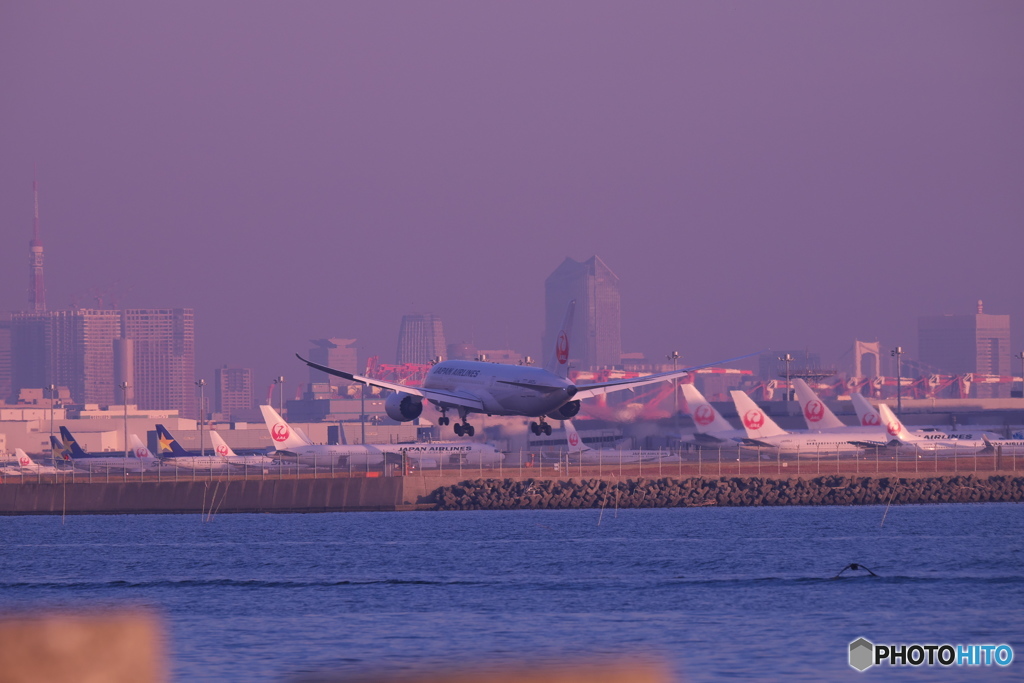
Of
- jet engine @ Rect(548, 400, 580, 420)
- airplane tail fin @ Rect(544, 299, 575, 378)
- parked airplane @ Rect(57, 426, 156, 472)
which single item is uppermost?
airplane tail fin @ Rect(544, 299, 575, 378)

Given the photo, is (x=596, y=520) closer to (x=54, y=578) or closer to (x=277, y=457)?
(x=54, y=578)

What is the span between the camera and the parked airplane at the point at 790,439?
457 ft

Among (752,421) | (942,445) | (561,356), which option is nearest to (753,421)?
(752,421)

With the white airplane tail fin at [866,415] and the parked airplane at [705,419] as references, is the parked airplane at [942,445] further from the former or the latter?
the parked airplane at [705,419]

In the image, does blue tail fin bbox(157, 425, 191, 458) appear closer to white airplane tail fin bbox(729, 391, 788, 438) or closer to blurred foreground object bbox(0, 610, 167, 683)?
white airplane tail fin bbox(729, 391, 788, 438)

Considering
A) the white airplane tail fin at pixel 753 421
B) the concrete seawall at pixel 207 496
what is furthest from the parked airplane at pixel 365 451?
the concrete seawall at pixel 207 496

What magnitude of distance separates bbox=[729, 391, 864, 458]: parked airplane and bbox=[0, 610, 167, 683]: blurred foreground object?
134222mm

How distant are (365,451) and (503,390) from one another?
243ft

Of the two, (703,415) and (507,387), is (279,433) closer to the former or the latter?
(703,415)

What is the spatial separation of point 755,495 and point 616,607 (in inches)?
2397

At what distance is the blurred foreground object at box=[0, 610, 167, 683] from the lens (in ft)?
10.4

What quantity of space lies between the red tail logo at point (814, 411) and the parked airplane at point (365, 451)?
39406 mm

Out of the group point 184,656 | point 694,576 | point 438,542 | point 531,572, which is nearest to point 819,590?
point 694,576

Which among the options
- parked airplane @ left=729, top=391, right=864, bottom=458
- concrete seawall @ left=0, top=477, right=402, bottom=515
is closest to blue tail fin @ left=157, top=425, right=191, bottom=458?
concrete seawall @ left=0, top=477, right=402, bottom=515
